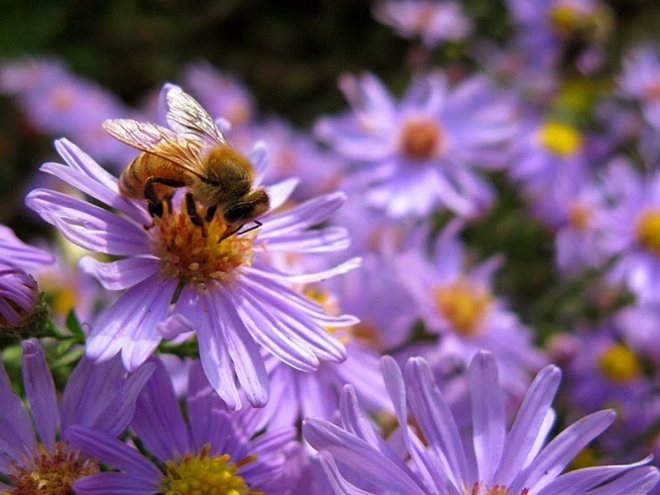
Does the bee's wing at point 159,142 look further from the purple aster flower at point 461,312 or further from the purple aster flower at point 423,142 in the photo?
the purple aster flower at point 423,142

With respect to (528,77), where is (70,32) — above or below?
above

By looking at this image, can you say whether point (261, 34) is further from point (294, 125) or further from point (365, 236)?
point (365, 236)

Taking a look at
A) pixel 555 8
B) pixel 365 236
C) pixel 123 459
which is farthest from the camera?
pixel 555 8

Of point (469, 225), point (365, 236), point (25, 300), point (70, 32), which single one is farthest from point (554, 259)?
point (70, 32)

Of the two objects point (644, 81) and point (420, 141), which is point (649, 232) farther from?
point (644, 81)

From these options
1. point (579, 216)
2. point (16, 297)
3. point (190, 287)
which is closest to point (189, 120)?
point (190, 287)

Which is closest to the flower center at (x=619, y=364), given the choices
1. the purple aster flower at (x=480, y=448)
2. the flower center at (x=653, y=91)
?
the purple aster flower at (x=480, y=448)
